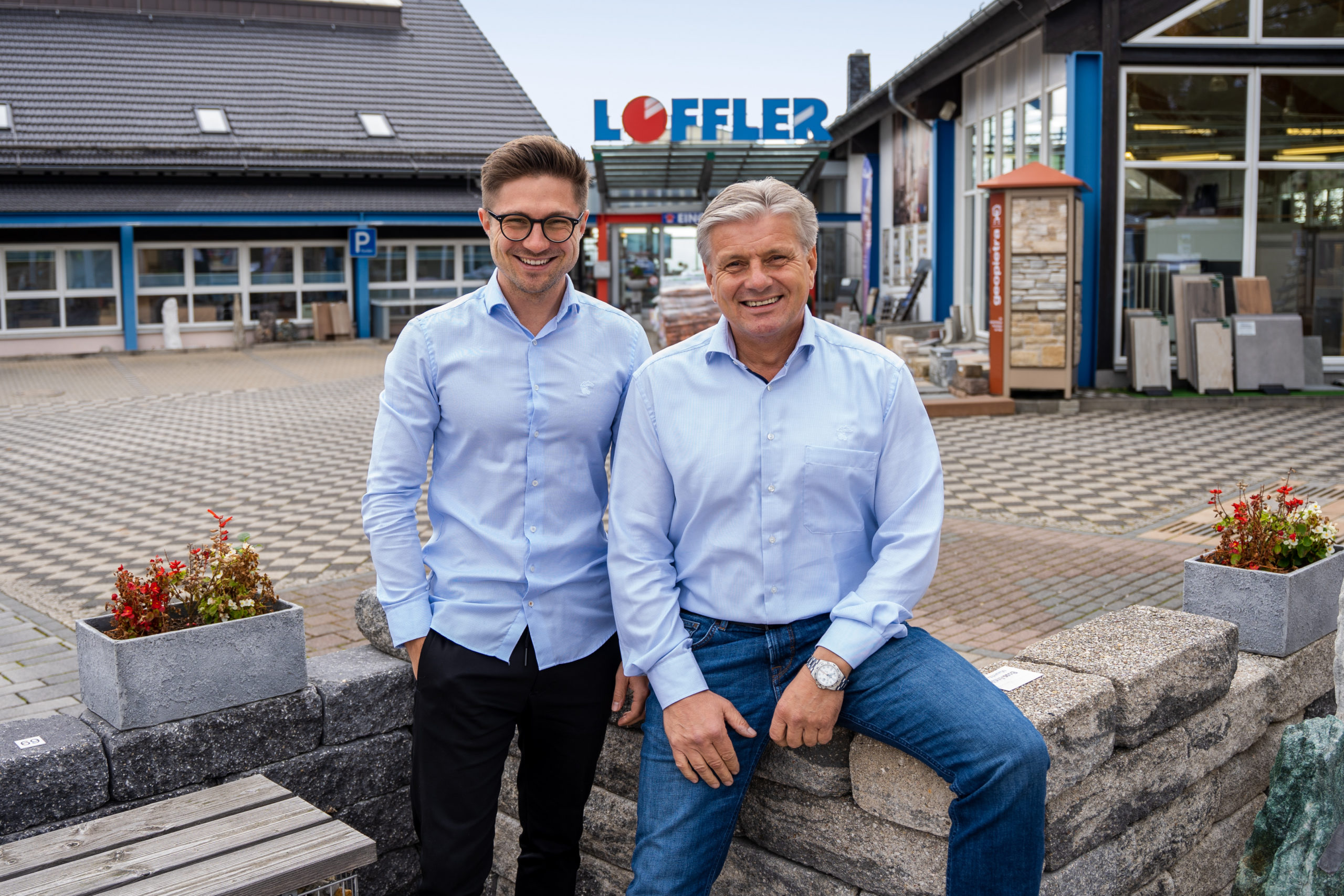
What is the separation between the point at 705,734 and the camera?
2545 millimetres

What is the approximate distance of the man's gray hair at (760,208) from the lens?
2.64 metres

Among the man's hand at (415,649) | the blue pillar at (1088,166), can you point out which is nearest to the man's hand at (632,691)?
the man's hand at (415,649)

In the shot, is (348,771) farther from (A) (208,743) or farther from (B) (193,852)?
(B) (193,852)

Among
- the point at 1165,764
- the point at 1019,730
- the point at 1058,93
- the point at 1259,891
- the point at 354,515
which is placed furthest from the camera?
the point at 1058,93

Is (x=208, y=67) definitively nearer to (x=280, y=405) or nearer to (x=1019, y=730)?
(x=280, y=405)

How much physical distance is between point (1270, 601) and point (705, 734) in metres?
2.12

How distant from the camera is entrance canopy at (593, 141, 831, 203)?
2302 centimetres

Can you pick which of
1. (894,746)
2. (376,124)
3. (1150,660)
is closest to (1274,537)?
(1150,660)

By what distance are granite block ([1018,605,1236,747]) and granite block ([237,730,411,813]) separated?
1.79 metres

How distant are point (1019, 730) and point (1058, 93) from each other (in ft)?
46.1

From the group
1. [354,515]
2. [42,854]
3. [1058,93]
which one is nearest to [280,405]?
[354,515]

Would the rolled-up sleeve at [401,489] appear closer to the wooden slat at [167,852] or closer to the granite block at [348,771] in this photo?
the wooden slat at [167,852]

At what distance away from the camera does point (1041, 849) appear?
7.97 ft

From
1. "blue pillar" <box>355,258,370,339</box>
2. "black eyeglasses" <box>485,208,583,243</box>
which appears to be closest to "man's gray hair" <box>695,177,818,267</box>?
"black eyeglasses" <box>485,208,583,243</box>
